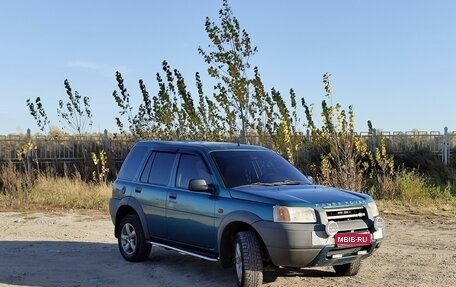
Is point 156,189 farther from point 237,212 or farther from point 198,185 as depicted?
point 237,212

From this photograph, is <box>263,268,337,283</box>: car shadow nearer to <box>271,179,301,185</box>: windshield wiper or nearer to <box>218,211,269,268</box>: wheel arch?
<box>218,211,269,268</box>: wheel arch

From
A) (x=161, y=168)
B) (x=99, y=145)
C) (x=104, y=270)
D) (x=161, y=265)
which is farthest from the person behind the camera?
(x=99, y=145)

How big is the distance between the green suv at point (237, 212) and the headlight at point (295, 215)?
0.01 m

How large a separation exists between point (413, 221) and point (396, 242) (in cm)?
335

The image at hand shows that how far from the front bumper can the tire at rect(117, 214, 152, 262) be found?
2747 mm

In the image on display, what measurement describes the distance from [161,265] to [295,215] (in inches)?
121

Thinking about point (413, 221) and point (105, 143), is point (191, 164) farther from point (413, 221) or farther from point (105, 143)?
point (105, 143)

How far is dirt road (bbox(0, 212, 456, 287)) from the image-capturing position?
7977mm

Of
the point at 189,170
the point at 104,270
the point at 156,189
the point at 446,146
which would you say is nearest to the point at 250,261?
the point at 189,170

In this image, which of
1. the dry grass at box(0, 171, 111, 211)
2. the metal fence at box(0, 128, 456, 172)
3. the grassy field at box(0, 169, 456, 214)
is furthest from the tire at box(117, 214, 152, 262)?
the metal fence at box(0, 128, 456, 172)

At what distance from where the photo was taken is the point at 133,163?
9.75 meters

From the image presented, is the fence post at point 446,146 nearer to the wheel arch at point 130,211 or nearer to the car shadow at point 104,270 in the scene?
the car shadow at point 104,270

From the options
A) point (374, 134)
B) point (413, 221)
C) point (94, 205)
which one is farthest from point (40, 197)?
point (374, 134)

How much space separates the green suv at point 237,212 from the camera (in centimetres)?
684
